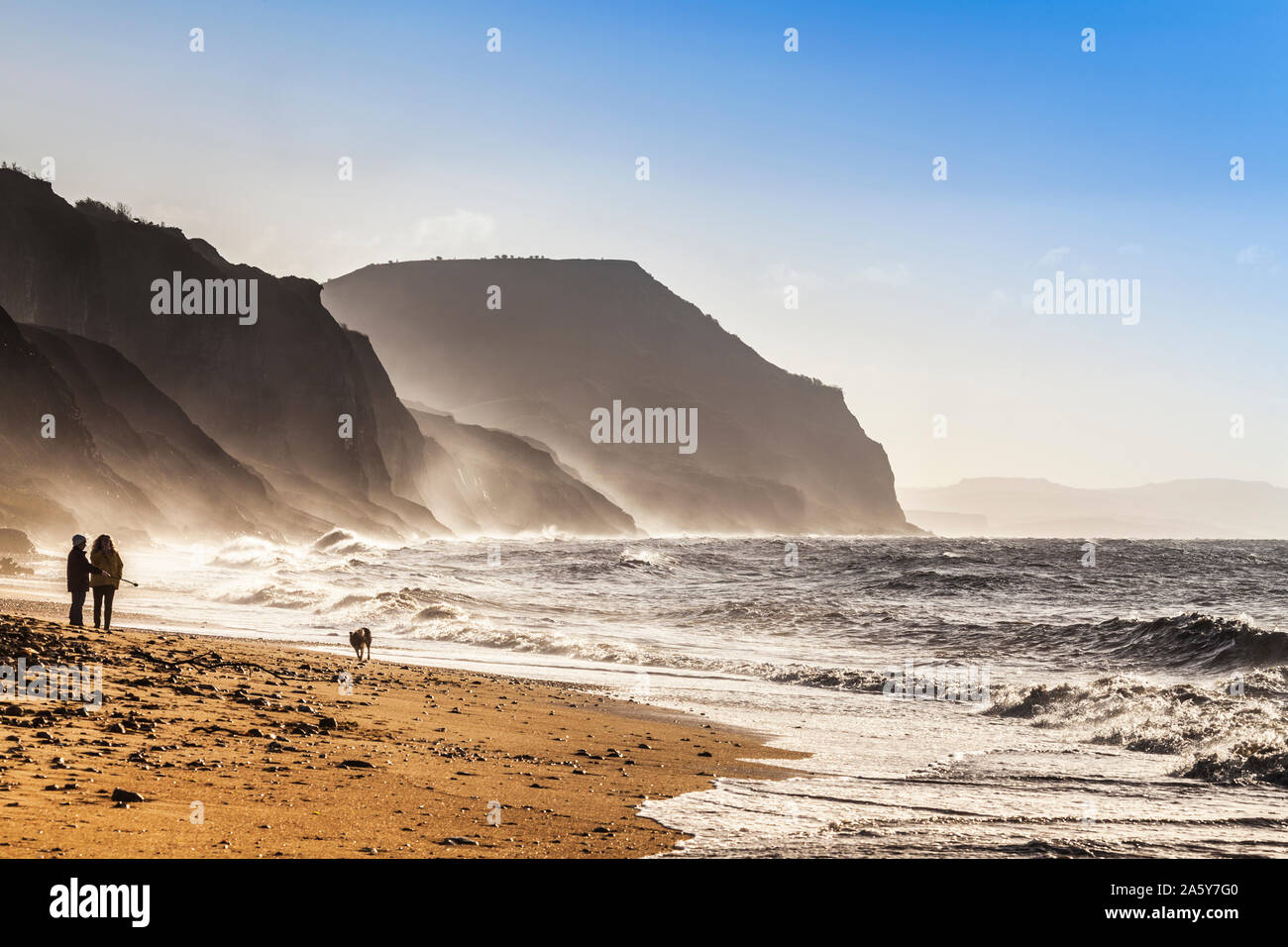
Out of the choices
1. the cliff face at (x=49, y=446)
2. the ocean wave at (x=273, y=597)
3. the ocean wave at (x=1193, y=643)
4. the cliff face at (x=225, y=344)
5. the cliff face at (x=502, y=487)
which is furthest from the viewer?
the cliff face at (x=502, y=487)

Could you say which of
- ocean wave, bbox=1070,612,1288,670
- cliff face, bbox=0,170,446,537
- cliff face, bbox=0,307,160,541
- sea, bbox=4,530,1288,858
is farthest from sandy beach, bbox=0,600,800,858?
cliff face, bbox=0,170,446,537

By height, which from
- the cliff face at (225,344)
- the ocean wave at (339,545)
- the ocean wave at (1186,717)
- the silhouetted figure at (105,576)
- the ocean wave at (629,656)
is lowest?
the ocean wave at (629,656)

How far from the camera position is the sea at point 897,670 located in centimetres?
803

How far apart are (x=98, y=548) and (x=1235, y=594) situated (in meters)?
37.8

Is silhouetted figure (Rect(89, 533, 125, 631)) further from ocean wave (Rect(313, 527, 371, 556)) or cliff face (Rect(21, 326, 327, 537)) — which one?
ocean wave (Rect(313, 527, 371, 556))

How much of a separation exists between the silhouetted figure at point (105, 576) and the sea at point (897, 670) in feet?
9.24

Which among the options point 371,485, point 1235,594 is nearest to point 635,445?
point 371,485

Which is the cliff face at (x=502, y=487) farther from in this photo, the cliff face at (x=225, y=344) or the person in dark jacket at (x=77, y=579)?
the person in dark jacket at (x=77, y=579)

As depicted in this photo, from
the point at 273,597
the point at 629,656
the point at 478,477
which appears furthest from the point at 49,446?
the point at 478,477

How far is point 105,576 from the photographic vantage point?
17.0 meters

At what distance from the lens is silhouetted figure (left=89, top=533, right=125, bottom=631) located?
55.0 ft

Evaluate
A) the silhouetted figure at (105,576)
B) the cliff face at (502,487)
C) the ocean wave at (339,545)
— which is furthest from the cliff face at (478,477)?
the silhouetted figure at (105,576)

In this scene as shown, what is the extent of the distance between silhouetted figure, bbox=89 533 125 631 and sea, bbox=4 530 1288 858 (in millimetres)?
2818
